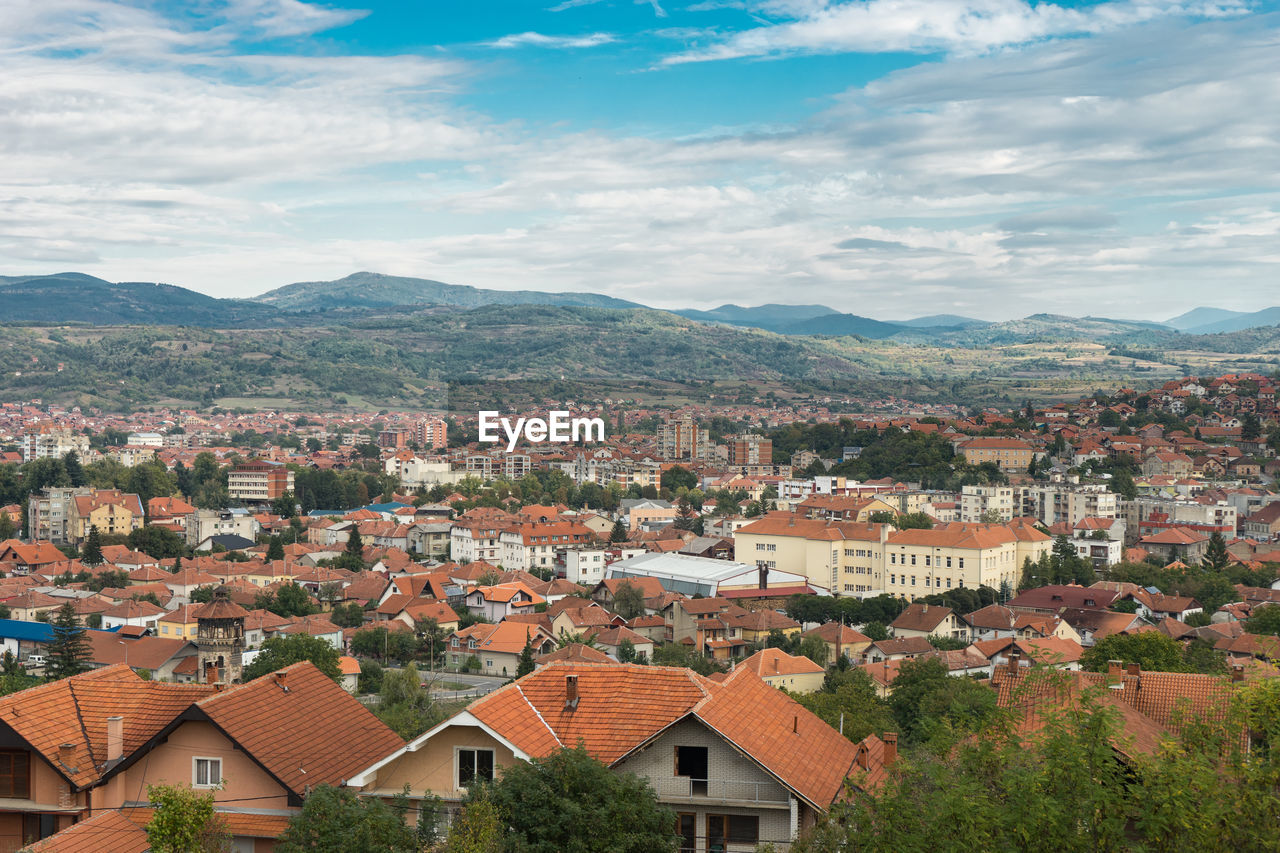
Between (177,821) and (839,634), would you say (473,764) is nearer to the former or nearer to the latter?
(177,821)

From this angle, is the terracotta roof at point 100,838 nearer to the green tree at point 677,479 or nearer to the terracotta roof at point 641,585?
the terracotta roof at point 641,585

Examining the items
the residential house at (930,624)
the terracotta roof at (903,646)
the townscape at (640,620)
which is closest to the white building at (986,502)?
the townscape at (640,620)

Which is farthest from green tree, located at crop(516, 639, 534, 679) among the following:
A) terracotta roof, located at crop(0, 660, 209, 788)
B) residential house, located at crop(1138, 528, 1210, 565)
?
residential house, located at crop(1138, 528, 1210, 565)

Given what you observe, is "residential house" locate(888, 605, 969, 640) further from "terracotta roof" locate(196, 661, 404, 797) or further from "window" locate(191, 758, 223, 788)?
"window" locate(191, 758, 223, 788)

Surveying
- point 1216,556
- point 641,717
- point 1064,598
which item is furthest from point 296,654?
point 1216,556

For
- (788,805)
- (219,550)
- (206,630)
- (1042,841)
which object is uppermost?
(1042,841)

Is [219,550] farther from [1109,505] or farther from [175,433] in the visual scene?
[175,433]

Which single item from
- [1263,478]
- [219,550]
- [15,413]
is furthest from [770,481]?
[15,413]
